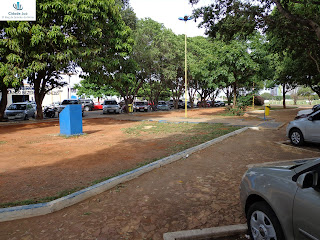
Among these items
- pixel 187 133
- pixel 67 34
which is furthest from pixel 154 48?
pixel 187 133

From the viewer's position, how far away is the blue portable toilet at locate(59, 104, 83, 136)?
11.2m

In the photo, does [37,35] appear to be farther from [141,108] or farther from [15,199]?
[141,108]

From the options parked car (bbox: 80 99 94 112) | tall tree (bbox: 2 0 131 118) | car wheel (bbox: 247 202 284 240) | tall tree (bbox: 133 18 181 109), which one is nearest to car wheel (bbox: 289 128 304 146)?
car wheel (bbox: 247 202 284 240)

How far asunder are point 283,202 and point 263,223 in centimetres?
41

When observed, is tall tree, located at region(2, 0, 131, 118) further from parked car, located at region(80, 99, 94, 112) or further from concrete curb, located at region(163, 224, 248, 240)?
parked car, located at region(80, 99, 94, 112)

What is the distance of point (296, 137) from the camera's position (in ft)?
26.9

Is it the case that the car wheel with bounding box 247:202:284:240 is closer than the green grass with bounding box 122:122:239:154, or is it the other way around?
the car wheel with bounding box 247:202:284:240

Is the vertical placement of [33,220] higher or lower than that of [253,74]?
lower

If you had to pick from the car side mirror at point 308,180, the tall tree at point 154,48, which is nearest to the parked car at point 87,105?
the tall tree at point 154,48

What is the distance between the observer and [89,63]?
14.7 m

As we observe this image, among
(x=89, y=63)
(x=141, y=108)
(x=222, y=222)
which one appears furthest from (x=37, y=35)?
(x=141, y=108)

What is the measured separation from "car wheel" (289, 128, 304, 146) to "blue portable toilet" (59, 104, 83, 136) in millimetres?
9441

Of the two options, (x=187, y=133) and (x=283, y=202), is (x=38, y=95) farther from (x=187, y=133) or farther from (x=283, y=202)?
(x=283, y=202)

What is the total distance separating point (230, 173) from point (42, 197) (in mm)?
3938
